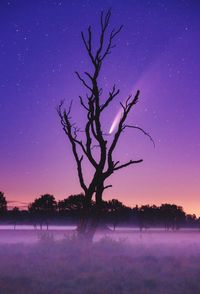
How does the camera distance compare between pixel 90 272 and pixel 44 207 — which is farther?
pixel 44 207

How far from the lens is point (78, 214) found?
11350 centimetres

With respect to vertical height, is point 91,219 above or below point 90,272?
above

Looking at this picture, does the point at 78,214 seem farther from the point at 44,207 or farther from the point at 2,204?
the point at 2,204

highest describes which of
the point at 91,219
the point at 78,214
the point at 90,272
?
the point at 78,214

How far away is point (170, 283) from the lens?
41.5 feet

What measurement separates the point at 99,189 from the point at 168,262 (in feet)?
24.3

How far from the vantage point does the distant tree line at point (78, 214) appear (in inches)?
4614

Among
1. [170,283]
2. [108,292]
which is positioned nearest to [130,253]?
[170,283]

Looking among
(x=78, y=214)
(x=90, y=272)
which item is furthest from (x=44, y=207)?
(x=90, y=272)

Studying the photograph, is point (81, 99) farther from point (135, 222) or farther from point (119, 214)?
point (135, 222)

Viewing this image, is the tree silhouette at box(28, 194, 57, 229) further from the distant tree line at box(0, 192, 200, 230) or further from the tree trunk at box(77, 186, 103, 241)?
the tree trunk at box(77, 186, 103, 241)

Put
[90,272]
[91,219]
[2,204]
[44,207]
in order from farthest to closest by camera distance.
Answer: [44,207], [2,204], [91,219], [90,272]

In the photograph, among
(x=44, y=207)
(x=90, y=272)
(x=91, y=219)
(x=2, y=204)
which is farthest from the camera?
(x=44, y=207)

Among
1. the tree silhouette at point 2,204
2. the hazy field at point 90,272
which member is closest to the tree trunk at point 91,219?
the hazy field at point 90,272
